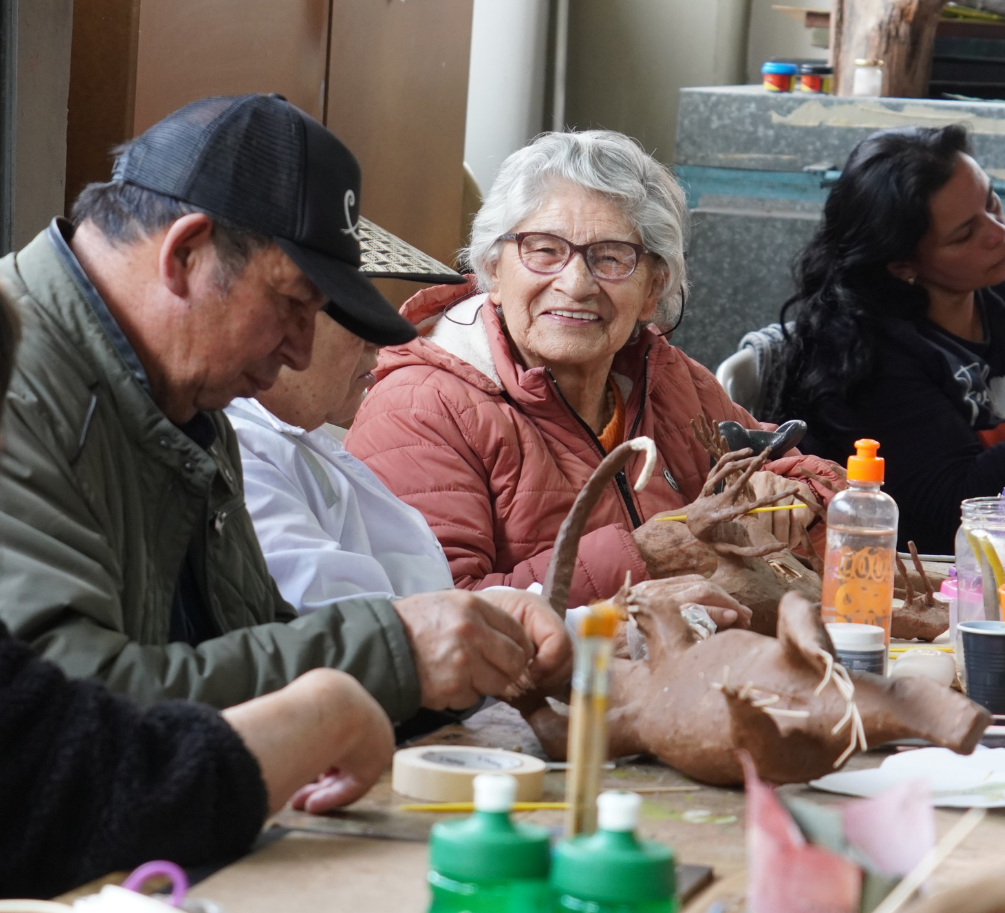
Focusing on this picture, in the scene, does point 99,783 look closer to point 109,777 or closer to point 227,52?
point 109,777

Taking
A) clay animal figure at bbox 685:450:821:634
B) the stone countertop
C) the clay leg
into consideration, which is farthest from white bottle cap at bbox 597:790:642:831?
the stone countertop

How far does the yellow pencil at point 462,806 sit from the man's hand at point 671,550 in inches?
27.2

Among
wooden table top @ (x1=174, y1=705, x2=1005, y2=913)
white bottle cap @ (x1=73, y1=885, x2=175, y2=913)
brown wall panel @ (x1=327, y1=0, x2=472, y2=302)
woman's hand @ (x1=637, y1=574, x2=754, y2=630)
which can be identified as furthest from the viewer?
brown wall panel @ (x1=327, y1=0, x2=472, y2=302)

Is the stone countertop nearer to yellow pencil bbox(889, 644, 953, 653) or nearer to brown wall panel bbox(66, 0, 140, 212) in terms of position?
brown wall panel bbox(66, 0, 140, 212)

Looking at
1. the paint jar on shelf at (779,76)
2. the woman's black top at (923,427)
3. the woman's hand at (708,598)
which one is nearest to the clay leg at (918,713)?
the woman's hand at (708,598)

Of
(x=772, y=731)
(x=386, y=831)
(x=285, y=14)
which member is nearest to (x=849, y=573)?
(x=772, y=731)

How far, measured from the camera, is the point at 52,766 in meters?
1.06

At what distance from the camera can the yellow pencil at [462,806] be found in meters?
1.29

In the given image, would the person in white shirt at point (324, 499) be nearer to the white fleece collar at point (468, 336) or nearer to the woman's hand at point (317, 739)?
the white fleece collar at point (468, 336)

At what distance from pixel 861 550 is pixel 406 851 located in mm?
975

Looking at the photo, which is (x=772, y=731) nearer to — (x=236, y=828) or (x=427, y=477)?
(x=236, y=828)

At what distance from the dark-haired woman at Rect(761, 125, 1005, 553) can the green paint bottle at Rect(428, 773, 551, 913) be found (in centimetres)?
283

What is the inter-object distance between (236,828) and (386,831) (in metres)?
0.15

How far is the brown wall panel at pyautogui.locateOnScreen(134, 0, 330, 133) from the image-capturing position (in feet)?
8.98
